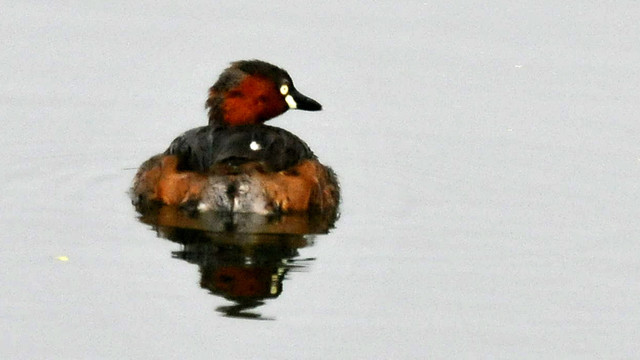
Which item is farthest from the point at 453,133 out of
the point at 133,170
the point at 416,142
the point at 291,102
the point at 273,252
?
the point at 273,252

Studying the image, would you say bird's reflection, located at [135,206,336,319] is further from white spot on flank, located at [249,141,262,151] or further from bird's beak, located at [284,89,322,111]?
bird's beak, located at [284,89,322,111]

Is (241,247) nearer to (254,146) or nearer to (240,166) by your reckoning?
(240,166)

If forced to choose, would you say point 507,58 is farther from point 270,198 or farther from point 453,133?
point 270,198

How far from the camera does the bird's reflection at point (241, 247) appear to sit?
41.1ft

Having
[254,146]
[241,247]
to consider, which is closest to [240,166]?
[254,146]

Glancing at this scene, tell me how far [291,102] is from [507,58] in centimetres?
366

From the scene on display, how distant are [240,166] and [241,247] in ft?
3.51

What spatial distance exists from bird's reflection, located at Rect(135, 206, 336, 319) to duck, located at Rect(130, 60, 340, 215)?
0.13 meters

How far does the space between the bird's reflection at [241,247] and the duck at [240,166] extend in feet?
0.41

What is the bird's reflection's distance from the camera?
1253 centimetres

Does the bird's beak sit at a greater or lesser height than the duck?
greater

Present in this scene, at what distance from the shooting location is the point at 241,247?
13.6m

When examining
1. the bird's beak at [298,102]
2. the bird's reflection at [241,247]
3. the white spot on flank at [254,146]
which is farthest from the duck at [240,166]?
the bird's beak at [298,102]

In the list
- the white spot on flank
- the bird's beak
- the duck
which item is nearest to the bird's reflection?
the duck
